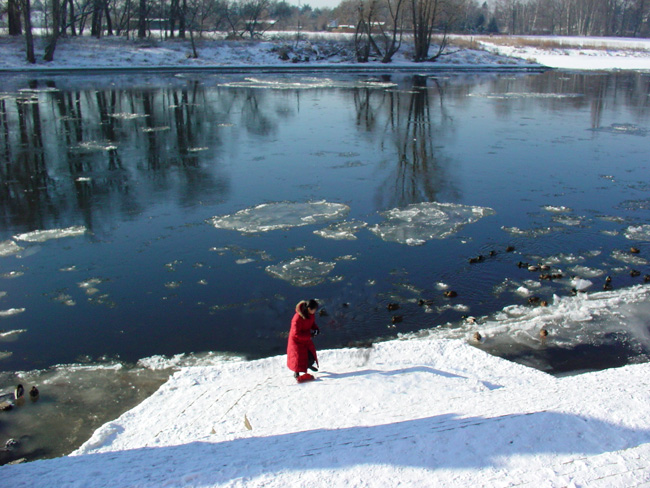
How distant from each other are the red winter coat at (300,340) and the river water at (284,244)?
900 mm

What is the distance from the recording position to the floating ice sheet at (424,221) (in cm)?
1038

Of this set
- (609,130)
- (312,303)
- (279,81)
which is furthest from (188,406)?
(279,81)

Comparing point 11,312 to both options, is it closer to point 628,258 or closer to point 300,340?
point 300,340

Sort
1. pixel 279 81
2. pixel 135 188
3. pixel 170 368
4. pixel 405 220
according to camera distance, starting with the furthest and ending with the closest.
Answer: pixel 279 81, pixel 135 188, pixel 405 220, pixel 170 368

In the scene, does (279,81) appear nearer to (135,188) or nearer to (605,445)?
(135,188)

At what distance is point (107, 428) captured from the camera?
17.7 feet

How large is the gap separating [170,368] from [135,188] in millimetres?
7279

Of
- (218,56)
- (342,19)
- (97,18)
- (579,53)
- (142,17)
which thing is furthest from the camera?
(579,53)

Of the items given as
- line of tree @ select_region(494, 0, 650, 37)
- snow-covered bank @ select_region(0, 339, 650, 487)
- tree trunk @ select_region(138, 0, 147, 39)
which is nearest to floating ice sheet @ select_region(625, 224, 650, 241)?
snow-covered bank @ select_region(0, 339, 650, 487)

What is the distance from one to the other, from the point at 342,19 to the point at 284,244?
186ft

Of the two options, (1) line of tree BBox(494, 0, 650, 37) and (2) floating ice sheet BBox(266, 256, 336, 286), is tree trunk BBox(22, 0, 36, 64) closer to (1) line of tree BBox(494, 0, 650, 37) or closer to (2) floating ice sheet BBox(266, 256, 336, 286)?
(2) floating ice sheet BBox(266, 256, 336, 286)

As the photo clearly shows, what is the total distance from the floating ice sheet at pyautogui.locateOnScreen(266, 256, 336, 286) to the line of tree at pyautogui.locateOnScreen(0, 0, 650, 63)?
38610mm

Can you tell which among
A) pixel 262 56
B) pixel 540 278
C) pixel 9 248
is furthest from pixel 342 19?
pixel 540 278

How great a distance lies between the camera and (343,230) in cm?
1052
